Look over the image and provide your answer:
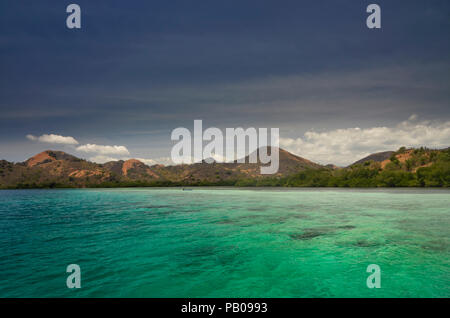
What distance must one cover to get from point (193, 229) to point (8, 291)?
48.9 feet

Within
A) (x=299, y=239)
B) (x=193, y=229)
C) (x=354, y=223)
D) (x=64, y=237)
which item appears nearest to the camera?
(x=299, y=239)

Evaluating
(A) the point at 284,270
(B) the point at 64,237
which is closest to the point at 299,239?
(A) the point at 284,270

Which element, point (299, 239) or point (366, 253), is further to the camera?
point (299, 239)

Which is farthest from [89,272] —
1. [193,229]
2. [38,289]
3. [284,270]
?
[193,229]

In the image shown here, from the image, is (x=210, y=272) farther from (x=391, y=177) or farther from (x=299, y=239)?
(x=391, y=177)

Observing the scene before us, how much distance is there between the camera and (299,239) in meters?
19.8

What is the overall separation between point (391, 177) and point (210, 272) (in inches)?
5759
